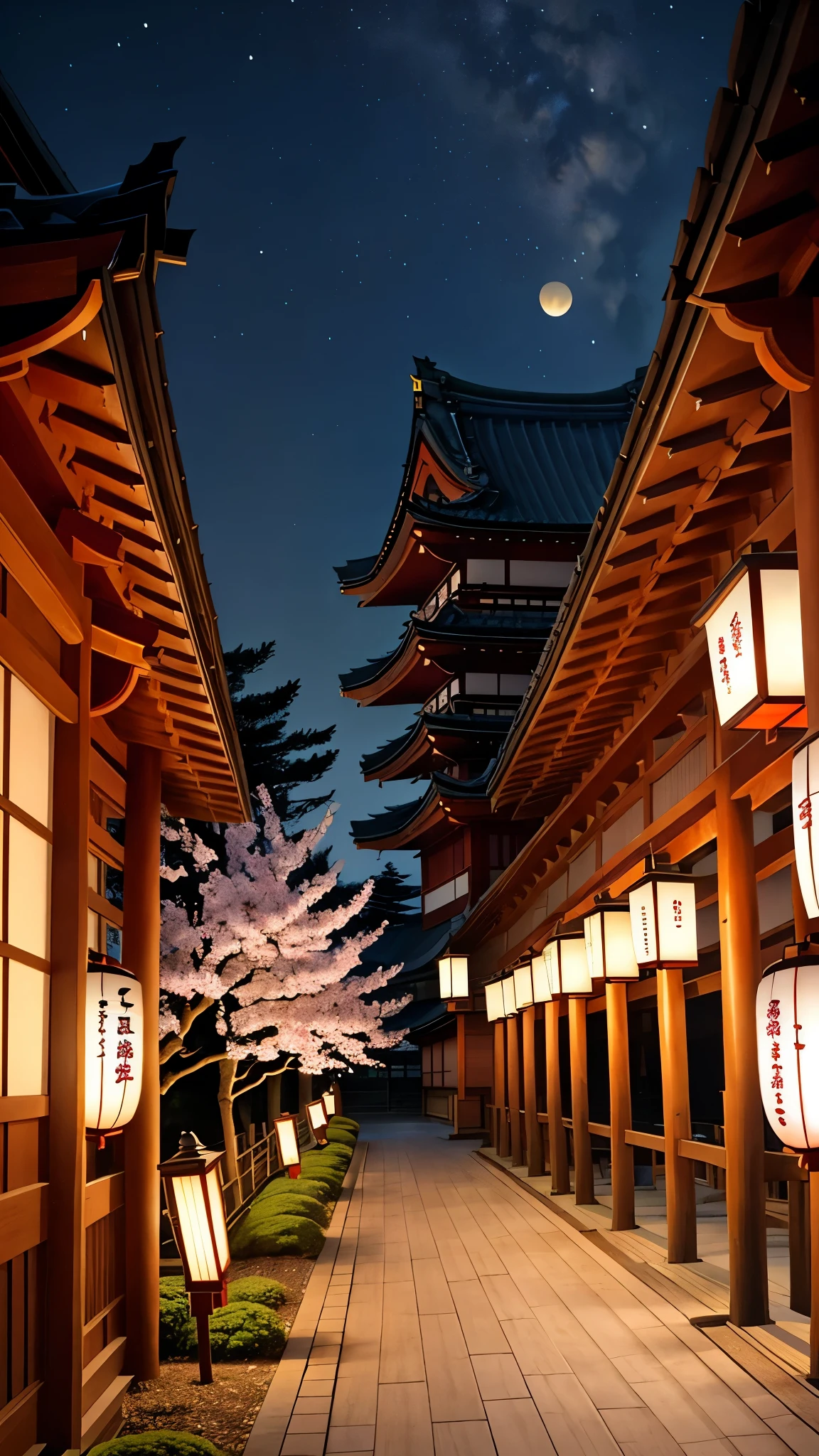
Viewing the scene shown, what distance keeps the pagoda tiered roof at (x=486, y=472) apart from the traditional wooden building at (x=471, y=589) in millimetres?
42

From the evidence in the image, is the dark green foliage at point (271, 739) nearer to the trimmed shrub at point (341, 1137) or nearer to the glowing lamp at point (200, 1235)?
the trimmed shrub at point (341, 1137)

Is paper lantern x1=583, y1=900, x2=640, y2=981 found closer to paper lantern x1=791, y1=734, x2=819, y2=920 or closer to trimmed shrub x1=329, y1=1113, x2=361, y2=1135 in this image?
paper lantern x1=791, y1=734, x2=819, y2=920

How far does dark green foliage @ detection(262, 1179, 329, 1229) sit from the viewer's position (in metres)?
10.9

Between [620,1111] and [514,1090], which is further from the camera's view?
[514,1090]

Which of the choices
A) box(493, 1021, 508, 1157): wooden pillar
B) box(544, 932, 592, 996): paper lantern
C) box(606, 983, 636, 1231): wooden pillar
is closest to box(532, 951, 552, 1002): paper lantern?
box(544, 932, 592, 996): paper lantern

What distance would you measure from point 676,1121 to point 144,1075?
11.9 ft

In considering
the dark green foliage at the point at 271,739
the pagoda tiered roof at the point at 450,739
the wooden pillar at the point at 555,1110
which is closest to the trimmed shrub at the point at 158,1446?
the wooden pillar at the point at 555,1110

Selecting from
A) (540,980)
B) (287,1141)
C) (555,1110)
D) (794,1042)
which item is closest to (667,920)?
(794,1042)

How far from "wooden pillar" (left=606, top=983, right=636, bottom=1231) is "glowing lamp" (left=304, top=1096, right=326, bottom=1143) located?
9.10 meters

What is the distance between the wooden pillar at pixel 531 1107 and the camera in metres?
15.2

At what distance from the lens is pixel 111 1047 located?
17.7 feet

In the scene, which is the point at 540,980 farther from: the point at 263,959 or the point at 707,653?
the point at 707,653

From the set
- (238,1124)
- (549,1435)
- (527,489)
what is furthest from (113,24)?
(549,1435)

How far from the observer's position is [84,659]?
495 centimetres
